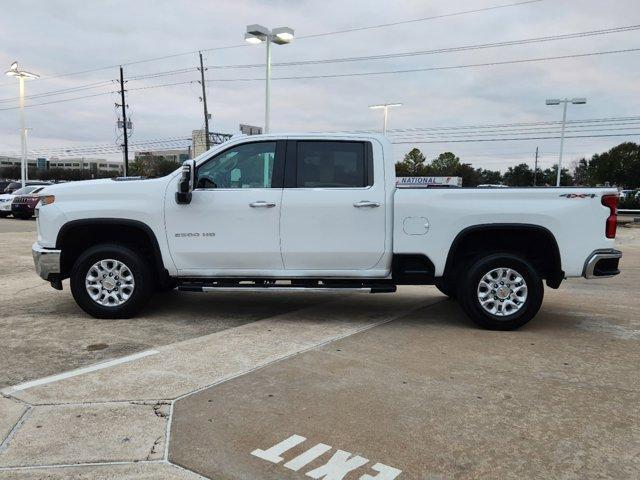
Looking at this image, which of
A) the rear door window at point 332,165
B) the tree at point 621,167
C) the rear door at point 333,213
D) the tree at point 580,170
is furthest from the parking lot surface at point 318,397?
the tree at point 580,170

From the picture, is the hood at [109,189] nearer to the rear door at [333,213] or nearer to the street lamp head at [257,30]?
the rear door at [333,213]

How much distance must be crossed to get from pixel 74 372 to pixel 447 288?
14.2ft

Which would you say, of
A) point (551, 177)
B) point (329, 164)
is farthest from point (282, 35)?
point (551, 177)

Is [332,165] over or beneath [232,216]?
over

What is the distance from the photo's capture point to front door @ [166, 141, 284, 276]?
5816 millimetres

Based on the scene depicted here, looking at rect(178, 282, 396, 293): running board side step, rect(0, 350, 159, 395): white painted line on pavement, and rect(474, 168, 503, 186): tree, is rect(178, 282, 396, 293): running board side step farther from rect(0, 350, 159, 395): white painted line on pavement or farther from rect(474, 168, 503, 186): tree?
rect(474, 168, 503, 186): tree

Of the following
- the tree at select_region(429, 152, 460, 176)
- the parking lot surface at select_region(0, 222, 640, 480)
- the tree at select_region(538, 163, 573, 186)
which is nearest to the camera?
the parking lot surface at select_region(0, 222, 640, 480)

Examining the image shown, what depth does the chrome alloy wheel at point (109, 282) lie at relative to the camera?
597 cm

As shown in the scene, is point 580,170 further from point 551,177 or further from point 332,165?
point 332,165

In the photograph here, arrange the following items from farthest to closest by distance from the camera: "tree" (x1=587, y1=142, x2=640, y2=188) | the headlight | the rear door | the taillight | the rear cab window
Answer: "tree" (x1=587, y1=142, x2=640, y2=188) < the headlight < the rear cab window < the rear door < the taillight

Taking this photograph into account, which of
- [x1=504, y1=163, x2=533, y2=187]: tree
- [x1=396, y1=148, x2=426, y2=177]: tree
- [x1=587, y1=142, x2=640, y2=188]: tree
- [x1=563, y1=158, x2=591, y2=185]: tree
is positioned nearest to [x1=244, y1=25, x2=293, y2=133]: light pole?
[x1=396, y1=148, x2=426, y2=177]: tree

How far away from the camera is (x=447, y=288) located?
6832 millimetres

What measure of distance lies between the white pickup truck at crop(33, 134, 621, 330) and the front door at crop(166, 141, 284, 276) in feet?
0.04

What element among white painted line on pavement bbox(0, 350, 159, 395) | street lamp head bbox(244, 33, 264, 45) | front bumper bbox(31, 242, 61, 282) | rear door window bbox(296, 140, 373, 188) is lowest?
white painted line on pavement bbox(0, 350, 159, 395)
